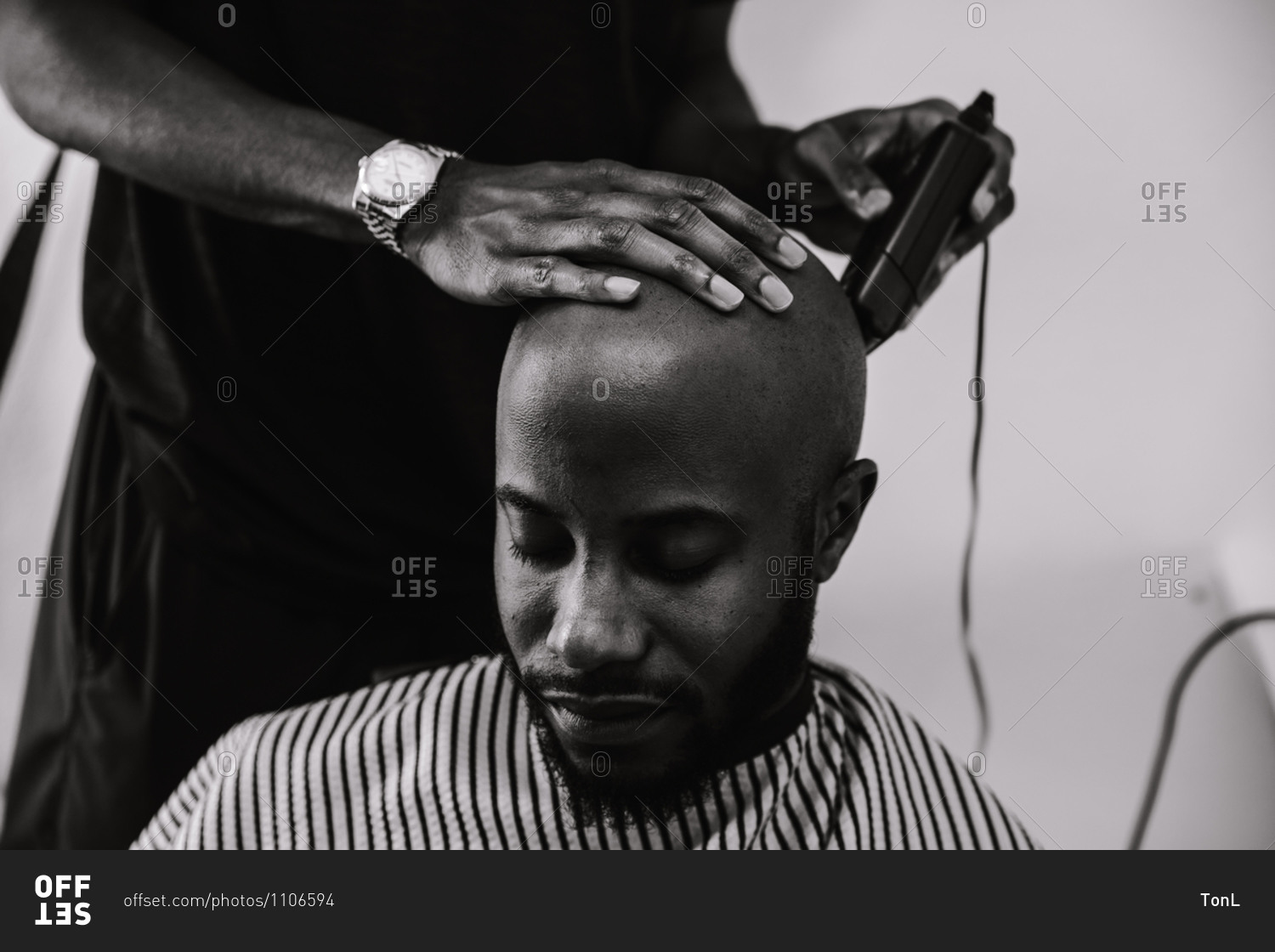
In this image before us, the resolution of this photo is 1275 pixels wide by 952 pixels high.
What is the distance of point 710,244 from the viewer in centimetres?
88

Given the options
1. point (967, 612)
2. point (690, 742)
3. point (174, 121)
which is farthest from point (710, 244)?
point (967, 612)

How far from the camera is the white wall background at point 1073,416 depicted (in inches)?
63.0

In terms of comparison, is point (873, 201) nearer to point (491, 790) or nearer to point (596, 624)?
point (596, 624)

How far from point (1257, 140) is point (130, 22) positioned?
1493 mm

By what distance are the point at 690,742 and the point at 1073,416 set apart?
38.0 inches

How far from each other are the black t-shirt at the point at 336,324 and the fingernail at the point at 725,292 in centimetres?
54

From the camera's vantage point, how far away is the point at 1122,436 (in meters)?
1.63

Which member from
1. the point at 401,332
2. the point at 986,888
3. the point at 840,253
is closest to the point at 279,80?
the point at 401,332

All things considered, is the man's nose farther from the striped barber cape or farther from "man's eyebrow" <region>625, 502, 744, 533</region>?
the striped barber cape

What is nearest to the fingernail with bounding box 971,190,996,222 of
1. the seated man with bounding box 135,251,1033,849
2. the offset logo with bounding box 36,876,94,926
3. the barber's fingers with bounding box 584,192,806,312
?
the seated man with bounding box 135,251,1033,849

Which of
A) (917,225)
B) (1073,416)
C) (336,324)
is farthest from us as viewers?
(1073,416)

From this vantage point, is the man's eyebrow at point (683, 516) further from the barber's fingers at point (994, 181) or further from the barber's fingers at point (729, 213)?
the barber's fingers at point (994, 181)

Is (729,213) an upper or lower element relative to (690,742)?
upper

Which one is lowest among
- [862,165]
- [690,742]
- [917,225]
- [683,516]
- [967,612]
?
[690,742]
